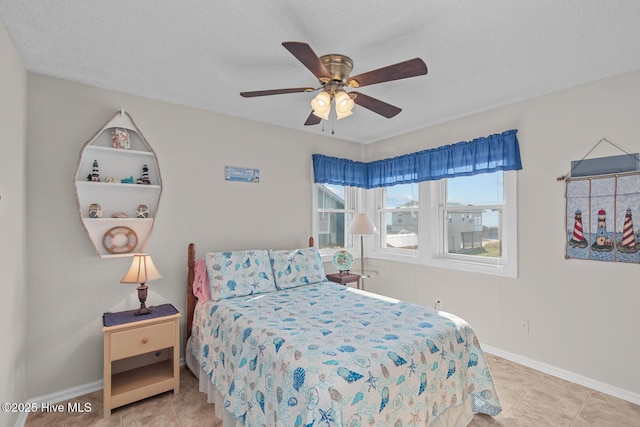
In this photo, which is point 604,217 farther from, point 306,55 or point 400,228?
point 306,55

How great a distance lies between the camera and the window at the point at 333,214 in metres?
4.15

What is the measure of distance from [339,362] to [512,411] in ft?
5.21

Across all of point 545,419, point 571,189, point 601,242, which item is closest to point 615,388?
point 545,419

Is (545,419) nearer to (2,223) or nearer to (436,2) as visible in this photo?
(436,2)

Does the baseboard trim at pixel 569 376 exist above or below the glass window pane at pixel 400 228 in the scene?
below

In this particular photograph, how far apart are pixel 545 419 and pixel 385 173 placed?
2898 millimetres

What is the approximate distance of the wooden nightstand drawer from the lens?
88.9 inches

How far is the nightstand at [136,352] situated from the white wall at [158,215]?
279 mm

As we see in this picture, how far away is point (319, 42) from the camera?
6.39 ft

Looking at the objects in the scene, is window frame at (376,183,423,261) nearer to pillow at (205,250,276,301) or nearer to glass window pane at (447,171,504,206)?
glass window pane at (447,171,504,206)

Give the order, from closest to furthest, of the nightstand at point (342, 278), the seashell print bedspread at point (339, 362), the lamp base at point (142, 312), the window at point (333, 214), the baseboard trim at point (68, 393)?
the seashell print bedspread at point (339, 362) → the baseboard trim at point (68, 393) → the lamp base at point (142, 312) → the nightstand at point (342, 278) → the window at point (333, 214)

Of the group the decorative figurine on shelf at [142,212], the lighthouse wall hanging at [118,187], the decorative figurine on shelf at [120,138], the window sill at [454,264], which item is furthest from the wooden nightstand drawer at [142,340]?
the window sill at [454,264]

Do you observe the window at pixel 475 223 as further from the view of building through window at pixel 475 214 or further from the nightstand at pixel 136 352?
the nightstand at pixel 136 352

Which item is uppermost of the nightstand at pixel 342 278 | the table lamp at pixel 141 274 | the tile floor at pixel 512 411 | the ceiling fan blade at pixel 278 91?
the ceiling fan blade at pixel 278 91
